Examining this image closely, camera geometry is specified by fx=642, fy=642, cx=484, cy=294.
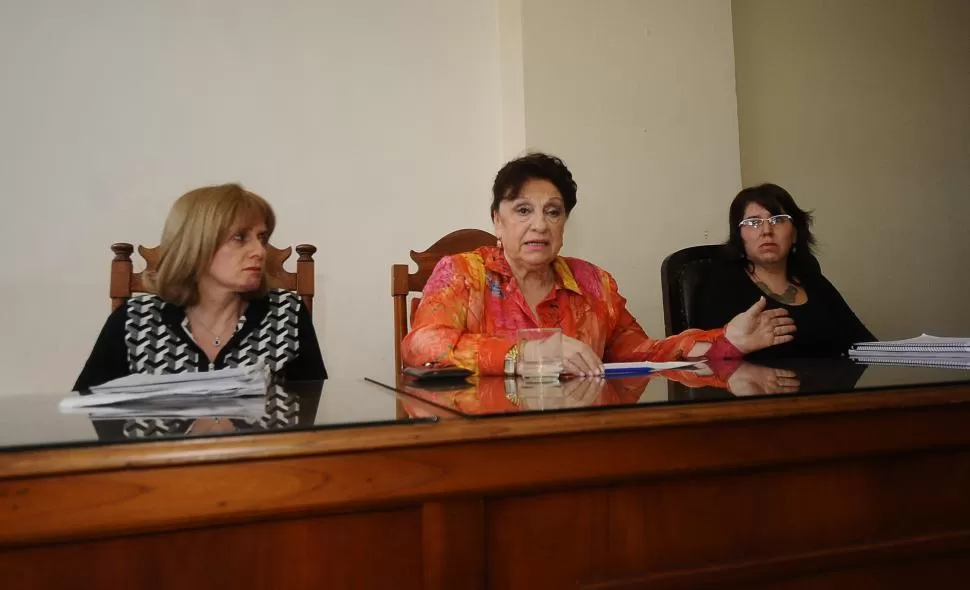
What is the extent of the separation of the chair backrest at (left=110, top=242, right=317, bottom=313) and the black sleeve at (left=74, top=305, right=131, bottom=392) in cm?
18

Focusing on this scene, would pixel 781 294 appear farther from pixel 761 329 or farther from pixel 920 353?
pixel 920 353

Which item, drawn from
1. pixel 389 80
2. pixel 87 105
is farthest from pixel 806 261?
pixel 87 105

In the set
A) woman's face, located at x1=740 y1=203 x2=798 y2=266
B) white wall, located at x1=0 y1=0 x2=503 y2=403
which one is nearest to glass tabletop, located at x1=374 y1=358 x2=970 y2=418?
woman's face, located at x1=740 y1=203 x2=798 y2=266

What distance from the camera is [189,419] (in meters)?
0.63

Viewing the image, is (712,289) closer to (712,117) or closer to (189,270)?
(712,117)

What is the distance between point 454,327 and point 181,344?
1.92ft

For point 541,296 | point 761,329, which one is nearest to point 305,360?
point 541,296

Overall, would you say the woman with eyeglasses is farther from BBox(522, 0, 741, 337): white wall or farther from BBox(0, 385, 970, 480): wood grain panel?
BBox(0, 385, 970, 480): wood grain panel

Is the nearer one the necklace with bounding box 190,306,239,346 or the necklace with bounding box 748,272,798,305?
the necklace with bounding box 190,306,239,346

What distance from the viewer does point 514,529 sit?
60 cm

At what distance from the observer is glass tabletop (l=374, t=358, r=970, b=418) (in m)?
0.69

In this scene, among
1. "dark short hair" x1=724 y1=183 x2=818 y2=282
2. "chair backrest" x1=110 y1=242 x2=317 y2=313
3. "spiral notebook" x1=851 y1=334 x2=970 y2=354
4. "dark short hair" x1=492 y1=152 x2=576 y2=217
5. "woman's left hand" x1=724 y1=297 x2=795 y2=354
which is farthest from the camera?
"dark short hair" x1=724 y1=183 x2=818 y2=282

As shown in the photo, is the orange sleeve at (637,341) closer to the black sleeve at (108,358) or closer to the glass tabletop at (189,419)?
the glass tabletop at (189,419)

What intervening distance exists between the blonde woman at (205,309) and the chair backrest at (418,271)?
0.95 ft
